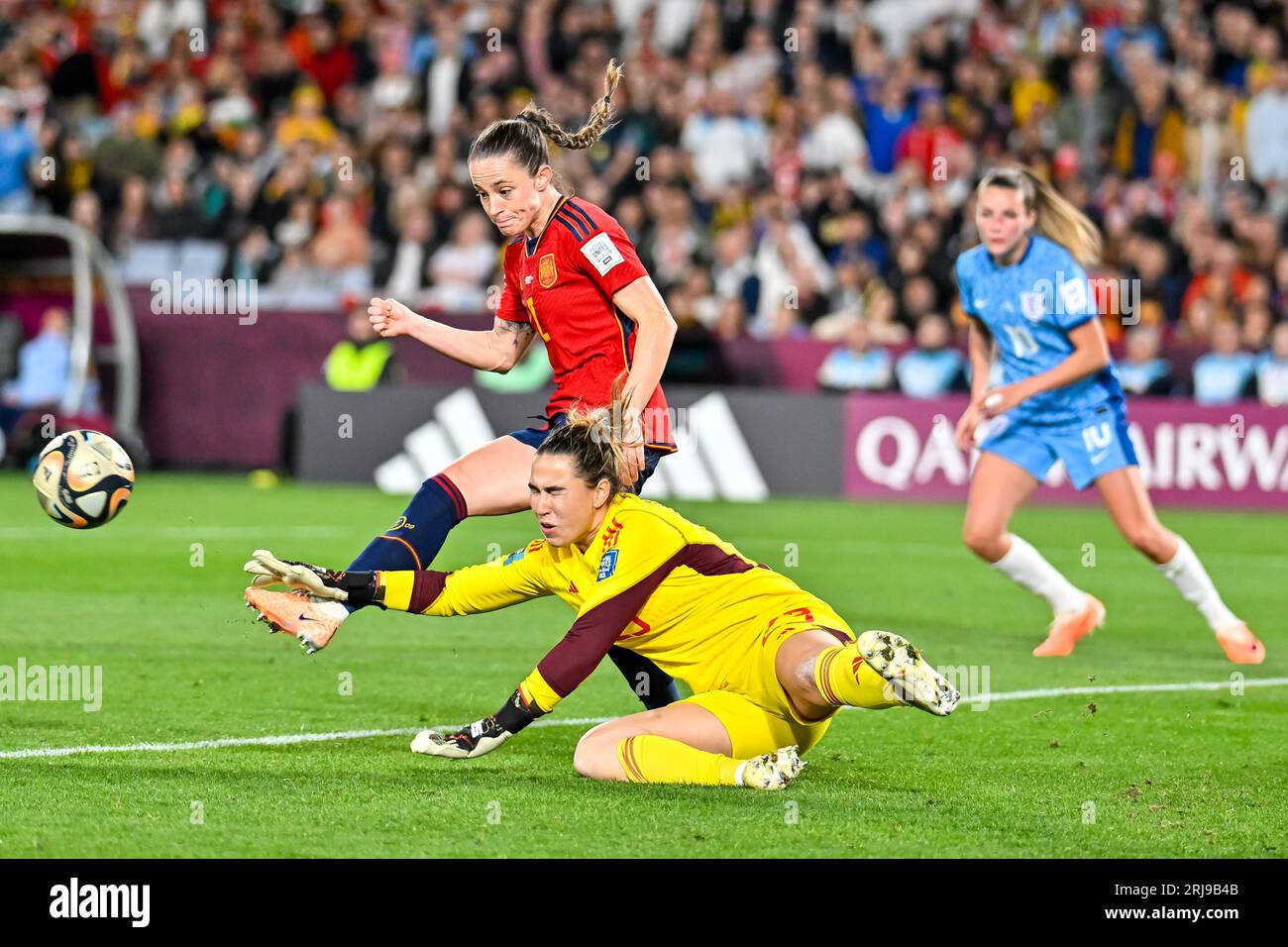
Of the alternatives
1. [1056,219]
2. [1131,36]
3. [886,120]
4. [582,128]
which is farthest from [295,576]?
[1131,36]

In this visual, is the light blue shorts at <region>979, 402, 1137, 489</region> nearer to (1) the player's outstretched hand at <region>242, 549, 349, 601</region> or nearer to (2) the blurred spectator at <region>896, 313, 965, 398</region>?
(1) the player's outstretched hand at <region>242, 549, 349, 601</region>

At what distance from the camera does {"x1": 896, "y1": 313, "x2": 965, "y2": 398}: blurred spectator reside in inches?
693

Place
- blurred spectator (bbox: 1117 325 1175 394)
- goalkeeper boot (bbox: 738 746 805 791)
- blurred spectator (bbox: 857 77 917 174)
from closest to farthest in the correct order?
goalkeeper boot (bbox: 738 746 805 791)
blurred spectator (bbox: 1117 325 1175 394)
blurred spectator (bbox: 857 77 917 174)

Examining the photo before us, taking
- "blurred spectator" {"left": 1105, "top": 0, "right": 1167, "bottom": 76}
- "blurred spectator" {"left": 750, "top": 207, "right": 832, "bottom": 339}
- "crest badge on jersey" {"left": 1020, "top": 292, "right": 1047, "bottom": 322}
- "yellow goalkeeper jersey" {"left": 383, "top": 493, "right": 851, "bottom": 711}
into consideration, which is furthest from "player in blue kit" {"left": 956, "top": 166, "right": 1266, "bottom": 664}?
"blurred spectator" {"left": 1105, "top": 0, "right": 1167, "bottom": 76}

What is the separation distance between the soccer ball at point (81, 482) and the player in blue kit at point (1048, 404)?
378 centimetres

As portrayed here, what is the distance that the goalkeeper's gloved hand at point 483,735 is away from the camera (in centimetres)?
594

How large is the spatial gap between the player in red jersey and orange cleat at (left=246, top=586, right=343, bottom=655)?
1.13ft

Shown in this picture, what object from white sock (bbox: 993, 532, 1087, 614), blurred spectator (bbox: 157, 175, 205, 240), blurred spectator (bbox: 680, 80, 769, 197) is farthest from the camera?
blurred spectator (bbox: 157, 175, 205, 240)

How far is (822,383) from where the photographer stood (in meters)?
18.1

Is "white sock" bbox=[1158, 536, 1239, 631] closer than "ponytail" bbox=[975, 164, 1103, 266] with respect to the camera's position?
No

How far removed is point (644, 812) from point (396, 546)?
1.51m
